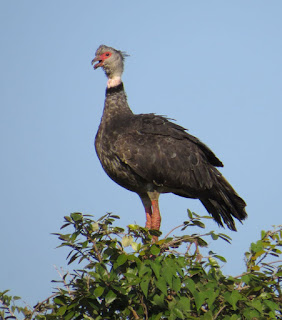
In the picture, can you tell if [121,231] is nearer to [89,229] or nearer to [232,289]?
[89,229]

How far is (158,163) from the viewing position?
319 inches

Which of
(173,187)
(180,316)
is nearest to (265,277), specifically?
(180,316)

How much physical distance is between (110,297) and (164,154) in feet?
11.3

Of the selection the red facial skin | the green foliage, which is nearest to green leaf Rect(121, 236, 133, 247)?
the green foliage

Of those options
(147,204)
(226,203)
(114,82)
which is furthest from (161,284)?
(114,82)

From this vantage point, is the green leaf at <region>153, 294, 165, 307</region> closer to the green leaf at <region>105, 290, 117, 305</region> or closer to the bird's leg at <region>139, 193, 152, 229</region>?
the green leaf at <region>105, 290, 117, 305</region>

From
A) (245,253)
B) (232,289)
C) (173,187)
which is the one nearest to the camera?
(232,289)

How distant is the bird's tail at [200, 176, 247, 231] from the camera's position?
27.6 ft

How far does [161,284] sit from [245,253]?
0.93 m

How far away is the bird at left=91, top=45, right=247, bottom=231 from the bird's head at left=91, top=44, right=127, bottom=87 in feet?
1.72

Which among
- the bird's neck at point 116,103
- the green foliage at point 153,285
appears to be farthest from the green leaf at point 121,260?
the bird's neck at point 116,103

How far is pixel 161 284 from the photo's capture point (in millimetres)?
4828

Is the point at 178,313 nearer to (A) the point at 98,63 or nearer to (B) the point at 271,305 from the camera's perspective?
(B) the point at 271,305

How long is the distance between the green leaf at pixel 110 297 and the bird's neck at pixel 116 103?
13.1ft
